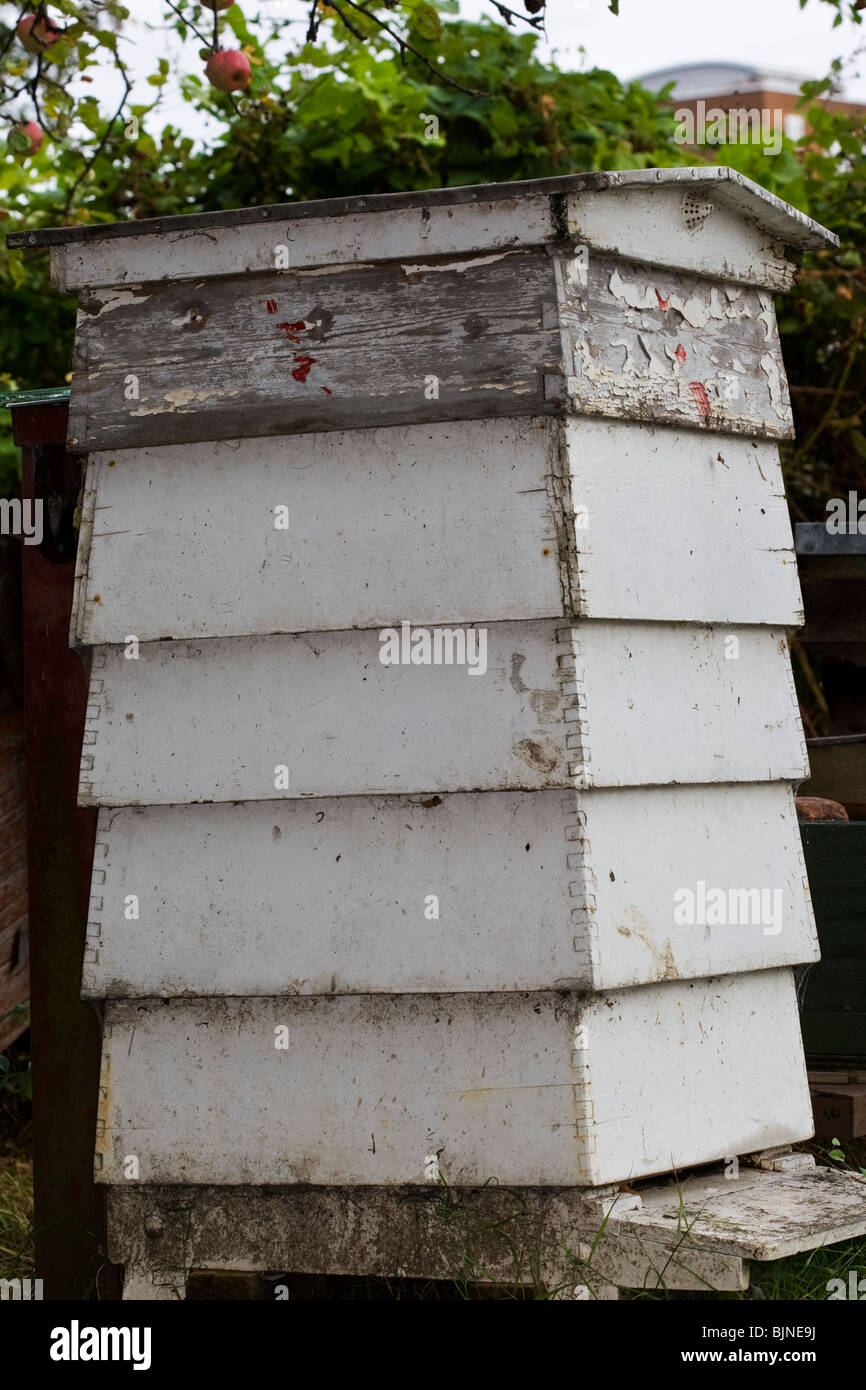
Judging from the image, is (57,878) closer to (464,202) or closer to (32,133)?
(464,202)

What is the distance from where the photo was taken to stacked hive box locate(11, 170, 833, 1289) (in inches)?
85.8

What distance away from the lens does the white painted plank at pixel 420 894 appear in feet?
7.09

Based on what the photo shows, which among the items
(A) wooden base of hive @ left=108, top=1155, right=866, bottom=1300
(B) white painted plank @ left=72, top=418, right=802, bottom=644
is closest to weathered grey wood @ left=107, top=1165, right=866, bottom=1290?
(A) wooden base of hive @ left=108, top=1155, right=866, bottom=1300

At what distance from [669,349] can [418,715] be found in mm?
770

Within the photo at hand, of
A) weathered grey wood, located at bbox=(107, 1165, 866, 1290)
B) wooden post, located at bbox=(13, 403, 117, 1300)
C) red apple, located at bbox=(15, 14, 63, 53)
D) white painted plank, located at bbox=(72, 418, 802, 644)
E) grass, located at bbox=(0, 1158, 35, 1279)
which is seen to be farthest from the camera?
red apple, located at bbox=(15, 14, 63, 53)

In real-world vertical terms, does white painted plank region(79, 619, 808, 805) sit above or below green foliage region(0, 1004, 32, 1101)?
above

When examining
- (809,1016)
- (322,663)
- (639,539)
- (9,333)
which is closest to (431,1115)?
(322,663)

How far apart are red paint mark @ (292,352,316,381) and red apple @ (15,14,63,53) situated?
1480 millimetres

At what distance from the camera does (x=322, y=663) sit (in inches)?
89.7

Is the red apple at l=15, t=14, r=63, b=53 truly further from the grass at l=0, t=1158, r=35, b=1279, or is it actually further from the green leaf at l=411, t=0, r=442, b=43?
the grass at l=0, t=1158, r=35, b=1279

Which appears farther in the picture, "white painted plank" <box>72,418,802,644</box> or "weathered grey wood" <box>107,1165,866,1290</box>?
"white painted plank" <box>72,418,802,644</box>

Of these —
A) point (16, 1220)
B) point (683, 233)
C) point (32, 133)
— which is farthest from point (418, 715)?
point (32, 133)

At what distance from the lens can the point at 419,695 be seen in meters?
2.22

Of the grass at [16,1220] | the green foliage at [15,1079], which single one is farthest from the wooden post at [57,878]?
the green foliage at [15,1079]
